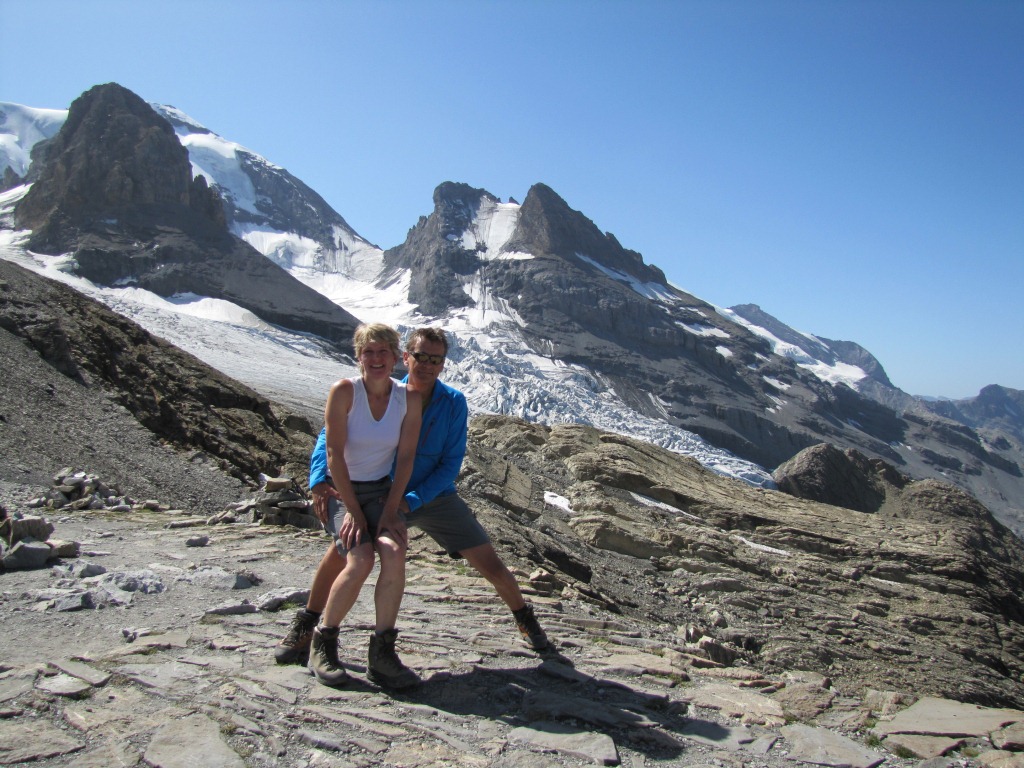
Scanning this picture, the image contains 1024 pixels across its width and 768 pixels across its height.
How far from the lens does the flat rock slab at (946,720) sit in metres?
4.48

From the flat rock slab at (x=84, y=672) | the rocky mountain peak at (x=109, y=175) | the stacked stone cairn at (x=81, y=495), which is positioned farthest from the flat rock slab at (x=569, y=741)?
the rocky mountain peak at (x=109, y=175)

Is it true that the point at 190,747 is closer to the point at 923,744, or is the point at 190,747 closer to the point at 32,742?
the point at 32,742

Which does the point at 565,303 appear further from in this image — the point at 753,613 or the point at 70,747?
the point at 70,747

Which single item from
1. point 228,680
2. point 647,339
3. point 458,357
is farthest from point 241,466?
point 647,339

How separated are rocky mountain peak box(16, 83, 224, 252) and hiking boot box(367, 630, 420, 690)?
121 meters

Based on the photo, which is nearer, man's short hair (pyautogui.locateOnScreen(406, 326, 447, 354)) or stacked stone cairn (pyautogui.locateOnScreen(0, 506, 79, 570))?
man's short hair (pyautogui.locateOnScreen(406, 326, 447, 354))

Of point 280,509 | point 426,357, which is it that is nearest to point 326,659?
point 426,357

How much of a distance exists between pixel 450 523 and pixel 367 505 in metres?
0.65

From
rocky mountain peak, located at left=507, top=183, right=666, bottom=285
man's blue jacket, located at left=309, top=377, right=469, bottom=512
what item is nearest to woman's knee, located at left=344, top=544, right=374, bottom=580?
man's blue jacket, located at left=309, top=377, right=469, bottom=512

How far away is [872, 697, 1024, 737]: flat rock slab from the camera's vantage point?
14.7 ft

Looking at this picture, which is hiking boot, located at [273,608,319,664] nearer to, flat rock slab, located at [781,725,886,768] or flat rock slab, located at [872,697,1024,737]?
flat rock slab, located at [781,725,886,768]

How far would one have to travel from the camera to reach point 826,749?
417 cm

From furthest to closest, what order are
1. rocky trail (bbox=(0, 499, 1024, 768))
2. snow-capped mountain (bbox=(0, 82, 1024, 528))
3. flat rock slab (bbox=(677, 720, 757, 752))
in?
snow-capped mountain (bbox=(0, 82, 1024, 528)) < flat rock slab (bbox=(677, 720, 757, 752)) < rocky trail (bbox=(0, 499, 1024, 768))

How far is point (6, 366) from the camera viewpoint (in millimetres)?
14719
